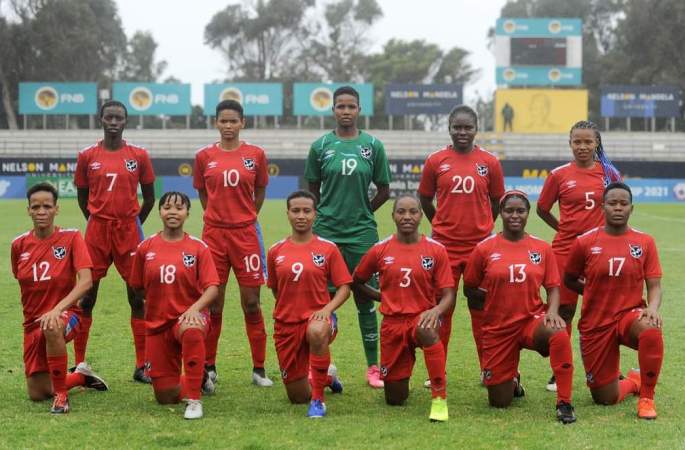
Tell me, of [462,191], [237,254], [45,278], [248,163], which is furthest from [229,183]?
[462,191]

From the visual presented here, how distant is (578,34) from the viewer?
45.6 meters

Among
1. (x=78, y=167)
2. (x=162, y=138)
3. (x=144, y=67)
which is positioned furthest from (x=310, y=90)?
(x=78, y=167)

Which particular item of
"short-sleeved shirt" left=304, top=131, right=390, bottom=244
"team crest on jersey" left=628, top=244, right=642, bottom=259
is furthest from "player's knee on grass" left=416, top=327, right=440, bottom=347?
"team crest on jersey" left=628, top=244, right=642, bottom=259

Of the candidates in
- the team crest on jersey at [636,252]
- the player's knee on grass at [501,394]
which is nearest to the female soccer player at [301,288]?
the player's knee on grass at [501,394]

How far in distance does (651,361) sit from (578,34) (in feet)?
141

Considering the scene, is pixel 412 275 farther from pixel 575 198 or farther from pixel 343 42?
pixel 343 42

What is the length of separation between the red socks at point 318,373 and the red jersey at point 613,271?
1.69 metres

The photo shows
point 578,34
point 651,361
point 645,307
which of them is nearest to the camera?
point 651,361

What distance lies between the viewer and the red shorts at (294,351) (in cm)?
569

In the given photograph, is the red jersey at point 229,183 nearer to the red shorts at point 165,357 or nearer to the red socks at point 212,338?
the red socks at point 212,338

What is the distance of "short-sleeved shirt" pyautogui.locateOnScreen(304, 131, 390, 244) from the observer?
6.34 m

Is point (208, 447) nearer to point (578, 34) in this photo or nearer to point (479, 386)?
point (479, 386)

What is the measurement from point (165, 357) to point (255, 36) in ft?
199

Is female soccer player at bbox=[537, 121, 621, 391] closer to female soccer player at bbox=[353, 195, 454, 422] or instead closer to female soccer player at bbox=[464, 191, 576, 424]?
female soccer player at bbox=[464, 191, 576, 424]
